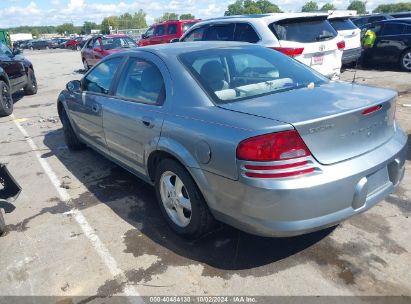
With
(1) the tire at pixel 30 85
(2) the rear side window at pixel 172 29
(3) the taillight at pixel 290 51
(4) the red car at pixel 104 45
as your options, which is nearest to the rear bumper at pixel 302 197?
(3) the taillight at pixel 290 51

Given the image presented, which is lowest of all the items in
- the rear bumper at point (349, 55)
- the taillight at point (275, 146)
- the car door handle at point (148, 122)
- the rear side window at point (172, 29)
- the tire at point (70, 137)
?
the tire at point (70, 137)

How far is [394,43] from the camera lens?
11555mm

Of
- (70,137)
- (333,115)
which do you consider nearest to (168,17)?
(70,137)

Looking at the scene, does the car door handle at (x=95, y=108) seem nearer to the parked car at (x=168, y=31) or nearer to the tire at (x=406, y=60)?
the tire at (x=406, y=60)

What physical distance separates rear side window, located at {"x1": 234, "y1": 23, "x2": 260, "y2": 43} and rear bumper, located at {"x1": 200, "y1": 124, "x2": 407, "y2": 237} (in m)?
4.67

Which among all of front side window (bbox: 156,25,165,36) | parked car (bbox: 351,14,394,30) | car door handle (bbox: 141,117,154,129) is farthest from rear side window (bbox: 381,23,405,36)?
car door handle (bbox: 141,117,154,129)

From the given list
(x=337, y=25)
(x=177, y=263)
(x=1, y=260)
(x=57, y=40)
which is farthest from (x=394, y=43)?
(x=57, y=40)

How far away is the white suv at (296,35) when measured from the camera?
6734 millimetres

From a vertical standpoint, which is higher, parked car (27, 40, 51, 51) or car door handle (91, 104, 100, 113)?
car door handle (91, 104, 100, 113)

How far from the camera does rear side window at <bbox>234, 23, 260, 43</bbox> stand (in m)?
6.96

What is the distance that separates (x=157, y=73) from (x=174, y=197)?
44.8 inches

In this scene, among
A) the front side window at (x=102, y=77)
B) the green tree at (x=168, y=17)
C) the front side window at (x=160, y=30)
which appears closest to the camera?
the front side window at (x=102, y=77)

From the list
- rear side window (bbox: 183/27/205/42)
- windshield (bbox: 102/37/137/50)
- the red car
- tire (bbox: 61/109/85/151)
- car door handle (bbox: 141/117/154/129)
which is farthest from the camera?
windshield (bbox: 102/37/137/50)

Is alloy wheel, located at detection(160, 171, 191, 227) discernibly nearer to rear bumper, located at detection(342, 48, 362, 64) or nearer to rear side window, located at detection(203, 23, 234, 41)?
rear side window, located at detection(203, 23, 234, 41)
